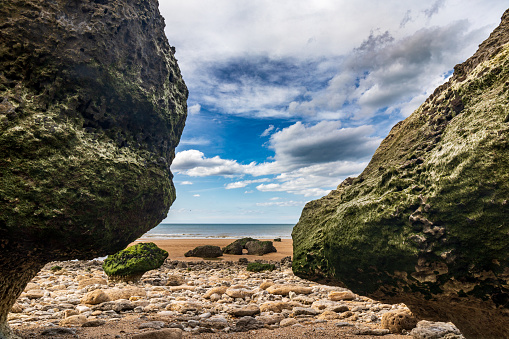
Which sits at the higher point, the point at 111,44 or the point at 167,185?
the point at 111,44

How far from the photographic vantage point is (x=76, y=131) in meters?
3.55

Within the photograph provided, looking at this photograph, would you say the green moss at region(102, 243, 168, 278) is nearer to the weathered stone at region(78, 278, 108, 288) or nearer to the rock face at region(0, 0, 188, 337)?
the weathered stone at region(78, 278, 108, 288)

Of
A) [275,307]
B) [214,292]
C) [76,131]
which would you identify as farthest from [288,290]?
[76,131]

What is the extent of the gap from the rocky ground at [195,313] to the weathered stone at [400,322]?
15 cm

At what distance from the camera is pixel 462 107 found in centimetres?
334

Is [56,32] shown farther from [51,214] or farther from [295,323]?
[295,323]

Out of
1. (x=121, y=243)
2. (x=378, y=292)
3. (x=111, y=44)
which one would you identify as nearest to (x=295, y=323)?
(x=378, y=292)

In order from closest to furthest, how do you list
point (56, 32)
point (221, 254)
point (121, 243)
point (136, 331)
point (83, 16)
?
point (56, 32) < point (83, 16) < point (121, 243) < point (136, 331) < point (221, 254)

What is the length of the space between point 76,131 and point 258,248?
20422 mm

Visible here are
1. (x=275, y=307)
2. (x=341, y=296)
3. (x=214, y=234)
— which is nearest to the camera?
(x=275, y=307)

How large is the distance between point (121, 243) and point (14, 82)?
7.55ft

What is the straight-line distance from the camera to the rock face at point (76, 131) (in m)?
3.12

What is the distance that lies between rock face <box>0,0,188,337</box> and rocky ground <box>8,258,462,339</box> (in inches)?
70.8

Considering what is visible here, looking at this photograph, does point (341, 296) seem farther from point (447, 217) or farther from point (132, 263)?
point (132, 263)
